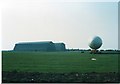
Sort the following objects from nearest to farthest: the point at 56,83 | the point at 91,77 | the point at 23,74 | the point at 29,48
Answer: the point at 56,83 → the point at 91,77 → the point at 23,74 → the point at 29,48

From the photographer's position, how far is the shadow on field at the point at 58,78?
Result: 8.10 meters

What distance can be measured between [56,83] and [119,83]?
70.0 inches

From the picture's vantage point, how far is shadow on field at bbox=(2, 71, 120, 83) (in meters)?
8.10

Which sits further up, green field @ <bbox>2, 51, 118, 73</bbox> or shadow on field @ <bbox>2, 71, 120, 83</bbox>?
green field @ <bbox>2, 51, 118, 73</bbox>

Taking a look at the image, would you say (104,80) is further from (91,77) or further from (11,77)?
(11,77)

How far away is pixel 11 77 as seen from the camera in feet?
28.2

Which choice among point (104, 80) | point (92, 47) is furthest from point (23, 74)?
point (92, 47)

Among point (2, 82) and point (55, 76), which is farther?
point (55, 76)

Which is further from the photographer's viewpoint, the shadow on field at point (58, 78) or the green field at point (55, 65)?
the green field at point (55, 65)

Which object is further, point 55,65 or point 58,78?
point 55,65

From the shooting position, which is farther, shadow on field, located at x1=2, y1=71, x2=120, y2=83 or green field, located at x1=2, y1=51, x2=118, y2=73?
green field, located at x1=2, y1=51, x2=118, y2=73

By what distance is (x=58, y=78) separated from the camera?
330 inches

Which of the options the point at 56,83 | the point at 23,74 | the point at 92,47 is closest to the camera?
the point at 56,83

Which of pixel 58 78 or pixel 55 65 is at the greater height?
pixel 55 65
